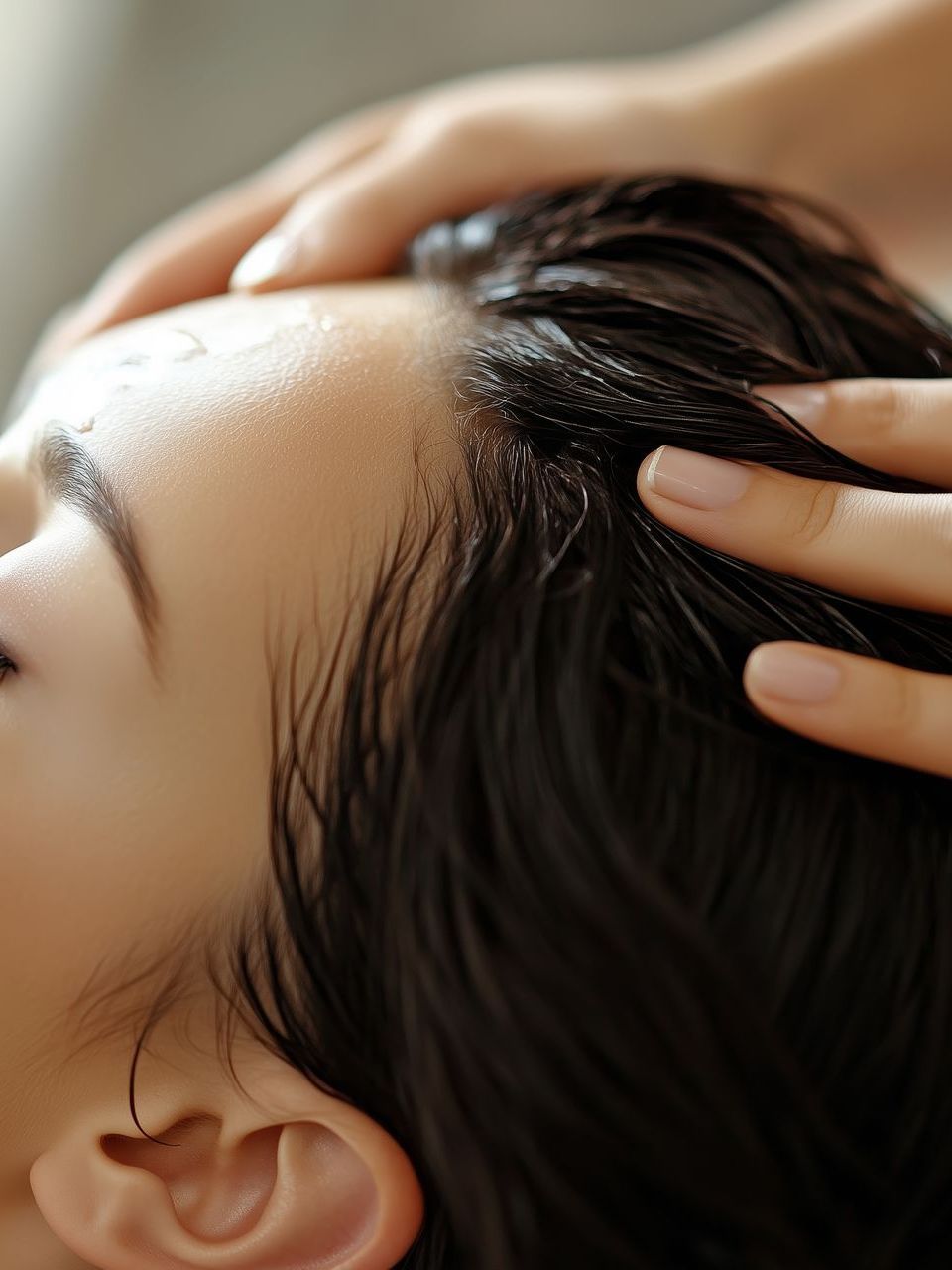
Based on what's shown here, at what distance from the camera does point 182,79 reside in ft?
4.55

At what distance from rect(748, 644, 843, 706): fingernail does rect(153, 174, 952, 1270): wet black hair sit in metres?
0.02

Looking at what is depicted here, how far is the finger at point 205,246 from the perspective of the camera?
2.73 feet

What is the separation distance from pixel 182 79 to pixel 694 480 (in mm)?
1181

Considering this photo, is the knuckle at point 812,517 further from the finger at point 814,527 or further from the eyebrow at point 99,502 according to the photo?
the eyebrow at point 99,502

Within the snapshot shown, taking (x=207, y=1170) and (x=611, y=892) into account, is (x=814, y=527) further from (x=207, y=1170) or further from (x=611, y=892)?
(x=207, y=1170)

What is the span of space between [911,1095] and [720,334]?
1.22 feet

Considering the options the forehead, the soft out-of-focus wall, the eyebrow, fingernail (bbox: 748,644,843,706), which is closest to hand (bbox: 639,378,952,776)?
fingernail (bbox: 748,644,843,706)

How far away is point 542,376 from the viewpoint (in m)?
0.55

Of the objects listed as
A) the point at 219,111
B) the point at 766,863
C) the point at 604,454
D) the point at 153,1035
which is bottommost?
the point at 153,1035

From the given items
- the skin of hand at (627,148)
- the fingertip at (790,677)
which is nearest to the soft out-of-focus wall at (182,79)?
the skin of hand at (627,148)

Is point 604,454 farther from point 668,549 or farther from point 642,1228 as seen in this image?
point 642,1228

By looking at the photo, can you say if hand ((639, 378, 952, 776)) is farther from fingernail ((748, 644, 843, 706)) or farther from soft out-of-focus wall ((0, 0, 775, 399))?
soft out-of-focus wall ((0, 0, 775, 399))

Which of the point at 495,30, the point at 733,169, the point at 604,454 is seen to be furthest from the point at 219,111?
the point at 604,454

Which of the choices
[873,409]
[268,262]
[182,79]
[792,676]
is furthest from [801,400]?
[182,79]
